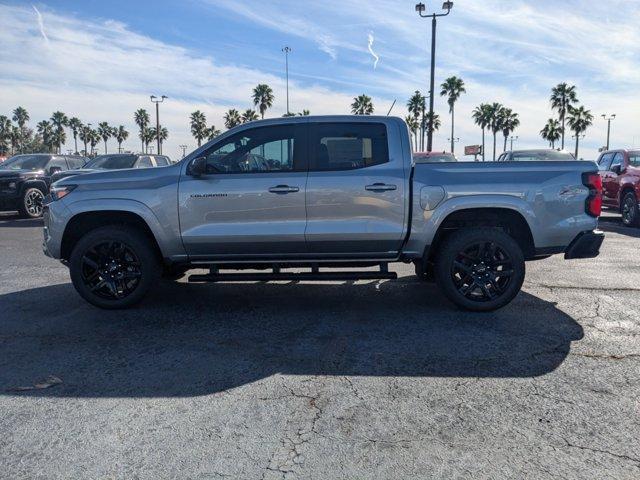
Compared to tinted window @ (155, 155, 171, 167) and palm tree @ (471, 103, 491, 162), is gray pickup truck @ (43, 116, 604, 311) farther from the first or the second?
palm tree @ (471, 103, 491, 162)

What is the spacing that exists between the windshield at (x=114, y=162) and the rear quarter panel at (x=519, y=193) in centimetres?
1051

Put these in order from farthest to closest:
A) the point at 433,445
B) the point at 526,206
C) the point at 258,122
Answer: the point at 258,122 < the point at 526,206 < the point at 433,445

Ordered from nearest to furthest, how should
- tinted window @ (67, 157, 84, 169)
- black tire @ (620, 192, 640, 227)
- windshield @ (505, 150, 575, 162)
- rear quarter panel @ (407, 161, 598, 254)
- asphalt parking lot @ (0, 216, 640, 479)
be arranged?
asphalt parking lot @ (0, 216, 640, 479)
rear quarter panel @ (407, 161, 598, 254)
black tire @ (620, 192, 640, 227)
windshield @ (505, 150, 575, 162)
tinted window @ (67, 157, 84, 169)

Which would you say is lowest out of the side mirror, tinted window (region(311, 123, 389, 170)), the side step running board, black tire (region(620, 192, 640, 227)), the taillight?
the side step running board

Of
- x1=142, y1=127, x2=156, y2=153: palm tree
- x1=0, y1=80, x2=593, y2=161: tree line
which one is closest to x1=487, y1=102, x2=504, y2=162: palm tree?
x1=0, y1=80, x2=593, y2=161: tree line

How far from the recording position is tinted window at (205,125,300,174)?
531 centimetres

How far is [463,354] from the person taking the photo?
13.6 ft

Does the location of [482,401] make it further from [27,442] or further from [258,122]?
[258,122]

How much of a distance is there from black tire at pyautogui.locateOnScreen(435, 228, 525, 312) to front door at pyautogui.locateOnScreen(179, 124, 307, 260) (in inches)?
58.5

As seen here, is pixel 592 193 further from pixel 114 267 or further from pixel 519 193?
pixel 114 267

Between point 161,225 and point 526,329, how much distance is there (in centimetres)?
366

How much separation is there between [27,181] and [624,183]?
15.3 metres

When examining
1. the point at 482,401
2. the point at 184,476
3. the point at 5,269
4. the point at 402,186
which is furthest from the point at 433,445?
the point at 5,269

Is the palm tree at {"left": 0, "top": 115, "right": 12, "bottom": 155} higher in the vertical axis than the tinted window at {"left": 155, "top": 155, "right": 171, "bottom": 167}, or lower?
higher
